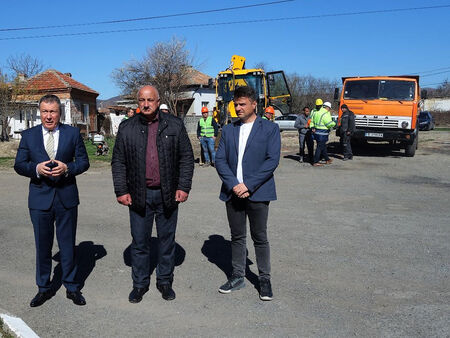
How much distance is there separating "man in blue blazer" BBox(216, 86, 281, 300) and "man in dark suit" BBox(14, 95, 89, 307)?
138cm

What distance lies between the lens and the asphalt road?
3.82 metres

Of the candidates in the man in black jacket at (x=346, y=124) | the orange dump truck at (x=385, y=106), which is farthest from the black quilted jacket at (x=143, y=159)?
the orange dump truck at (x=385, y=106)

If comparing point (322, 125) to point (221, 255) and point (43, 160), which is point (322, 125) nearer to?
point (221, 255)

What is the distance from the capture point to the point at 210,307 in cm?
417

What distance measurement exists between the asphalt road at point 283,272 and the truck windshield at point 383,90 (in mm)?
6784

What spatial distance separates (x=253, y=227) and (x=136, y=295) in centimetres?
128

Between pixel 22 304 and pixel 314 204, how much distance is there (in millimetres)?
5837

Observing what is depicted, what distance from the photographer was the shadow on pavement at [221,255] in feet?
16.4

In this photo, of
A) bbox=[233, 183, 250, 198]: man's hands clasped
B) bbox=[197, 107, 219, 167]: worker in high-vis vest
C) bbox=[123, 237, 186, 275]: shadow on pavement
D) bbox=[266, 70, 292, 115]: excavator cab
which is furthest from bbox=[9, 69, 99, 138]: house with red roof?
bbox=[233, 183, 250, 198]: man's hands clasped

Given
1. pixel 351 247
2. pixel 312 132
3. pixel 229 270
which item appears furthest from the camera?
pixel 312 132

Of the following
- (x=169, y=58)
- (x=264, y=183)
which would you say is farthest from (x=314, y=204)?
(x=169, y=58)

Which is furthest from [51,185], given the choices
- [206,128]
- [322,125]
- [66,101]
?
[66,101]

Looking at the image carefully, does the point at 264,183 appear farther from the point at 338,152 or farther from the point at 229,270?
the point at 338,152

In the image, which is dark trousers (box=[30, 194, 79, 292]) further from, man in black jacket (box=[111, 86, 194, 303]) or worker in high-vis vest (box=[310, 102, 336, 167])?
worker in high-vis vest (box=[310, 102, 336, 167])
